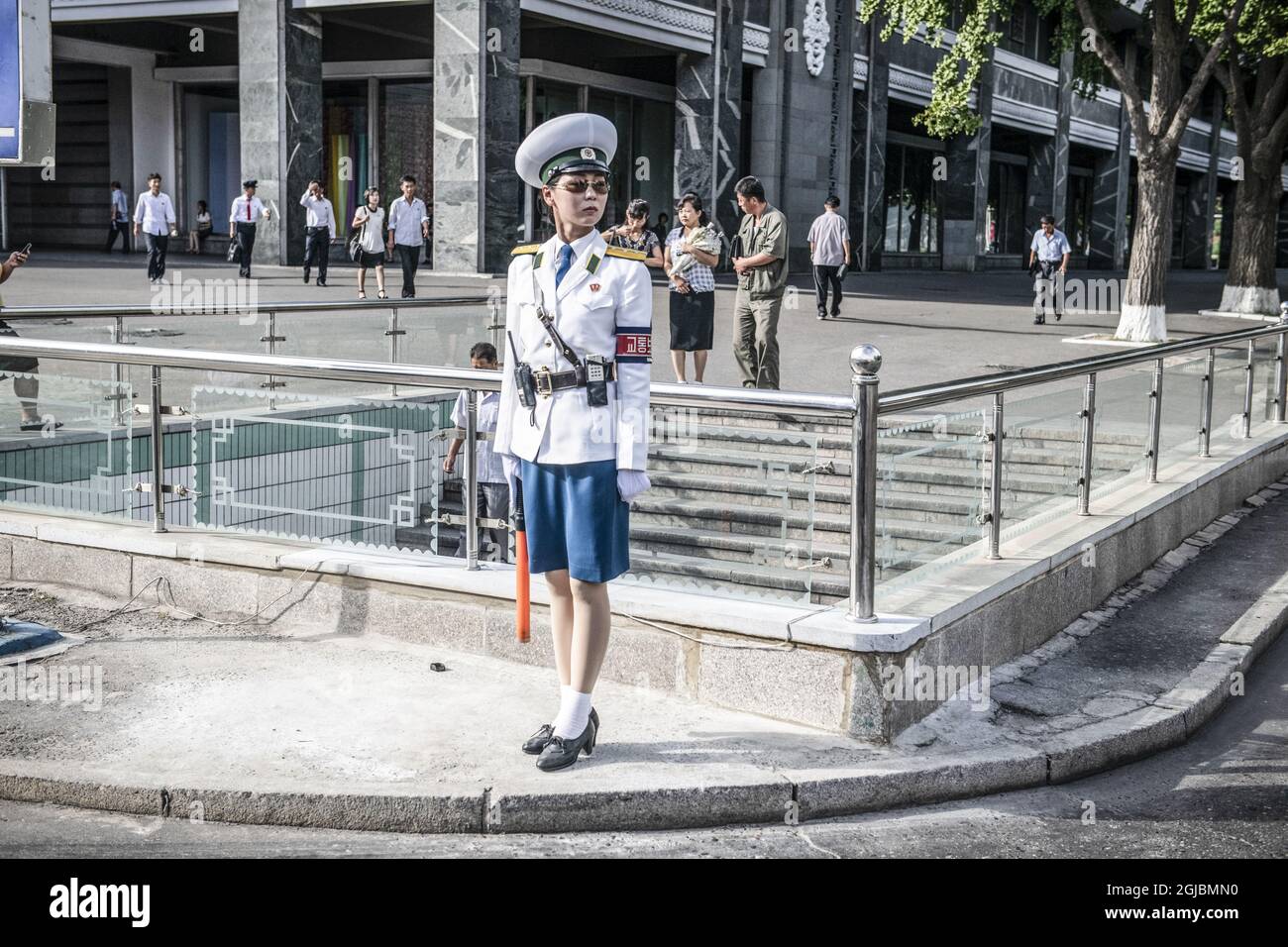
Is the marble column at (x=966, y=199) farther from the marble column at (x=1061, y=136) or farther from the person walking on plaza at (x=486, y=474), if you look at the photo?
the person walking on plaza at (x=486, y=474)

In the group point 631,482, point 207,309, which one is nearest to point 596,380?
point 631,482

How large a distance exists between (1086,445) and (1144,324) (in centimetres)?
1219

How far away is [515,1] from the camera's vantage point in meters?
25.3

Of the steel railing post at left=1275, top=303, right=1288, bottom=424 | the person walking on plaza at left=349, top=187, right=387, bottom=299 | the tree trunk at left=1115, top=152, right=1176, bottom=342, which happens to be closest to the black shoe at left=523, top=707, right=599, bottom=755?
the steel railing post at left=1275, top=303, right=1288, bottom=424

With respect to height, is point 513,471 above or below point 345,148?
below

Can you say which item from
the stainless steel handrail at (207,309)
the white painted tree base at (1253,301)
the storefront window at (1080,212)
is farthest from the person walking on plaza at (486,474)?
the storefront window at (1080,212)

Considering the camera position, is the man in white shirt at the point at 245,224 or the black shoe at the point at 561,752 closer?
the black shoe at the point at 561,752

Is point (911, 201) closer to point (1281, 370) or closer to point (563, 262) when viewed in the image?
point (1281, 370)

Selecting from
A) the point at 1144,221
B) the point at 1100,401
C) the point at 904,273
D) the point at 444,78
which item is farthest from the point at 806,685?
the point at 904,273

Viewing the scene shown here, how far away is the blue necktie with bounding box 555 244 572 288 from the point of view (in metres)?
4.96

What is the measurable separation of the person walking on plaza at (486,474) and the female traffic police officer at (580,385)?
1.51 m

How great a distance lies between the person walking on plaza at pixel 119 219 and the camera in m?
33.5

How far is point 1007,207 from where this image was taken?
4931 cm

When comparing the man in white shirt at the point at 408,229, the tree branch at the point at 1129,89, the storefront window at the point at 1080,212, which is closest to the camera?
Answer: the tree branch at the point at 1129,89
